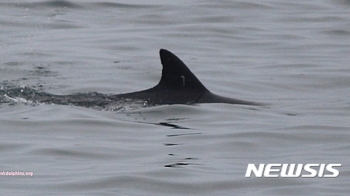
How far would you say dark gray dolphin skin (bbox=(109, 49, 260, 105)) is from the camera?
461 inches

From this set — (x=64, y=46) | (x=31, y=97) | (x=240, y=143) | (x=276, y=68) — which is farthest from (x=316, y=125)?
(x=64, y=46)

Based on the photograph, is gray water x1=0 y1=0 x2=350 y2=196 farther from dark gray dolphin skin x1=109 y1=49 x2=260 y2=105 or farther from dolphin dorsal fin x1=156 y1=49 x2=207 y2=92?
dolphin dorsal fin x1=156 y1=49 x2=207 y2=92

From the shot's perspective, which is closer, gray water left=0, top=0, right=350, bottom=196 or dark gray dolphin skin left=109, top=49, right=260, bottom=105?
gray water left=0, top=0, right=350, bottom=196

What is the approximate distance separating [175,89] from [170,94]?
0.10 meters

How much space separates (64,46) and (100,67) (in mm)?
2260

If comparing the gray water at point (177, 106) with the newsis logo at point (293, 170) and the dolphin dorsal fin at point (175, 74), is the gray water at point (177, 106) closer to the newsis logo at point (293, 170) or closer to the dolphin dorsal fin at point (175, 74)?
the newsis logo at point (293, 170)

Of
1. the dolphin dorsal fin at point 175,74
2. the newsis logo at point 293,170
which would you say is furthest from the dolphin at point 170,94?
the newsis logo at point 293,170

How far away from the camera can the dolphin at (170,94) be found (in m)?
11.7

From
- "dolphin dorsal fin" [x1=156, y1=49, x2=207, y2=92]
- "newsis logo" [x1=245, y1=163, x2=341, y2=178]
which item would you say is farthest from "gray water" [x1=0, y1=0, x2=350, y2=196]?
"dolphin dorsal fin" [x1=156, y1=49, x2=207, y2=92]

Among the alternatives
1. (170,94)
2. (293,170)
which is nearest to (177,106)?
(170,94)

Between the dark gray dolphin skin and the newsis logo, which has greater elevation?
the dark gray dolphin skin

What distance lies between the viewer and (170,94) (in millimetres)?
11977

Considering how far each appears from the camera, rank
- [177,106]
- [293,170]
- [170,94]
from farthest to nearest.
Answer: [170,94], [177,106], [293,170]

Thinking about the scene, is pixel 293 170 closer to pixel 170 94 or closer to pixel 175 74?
pixel 175 74
